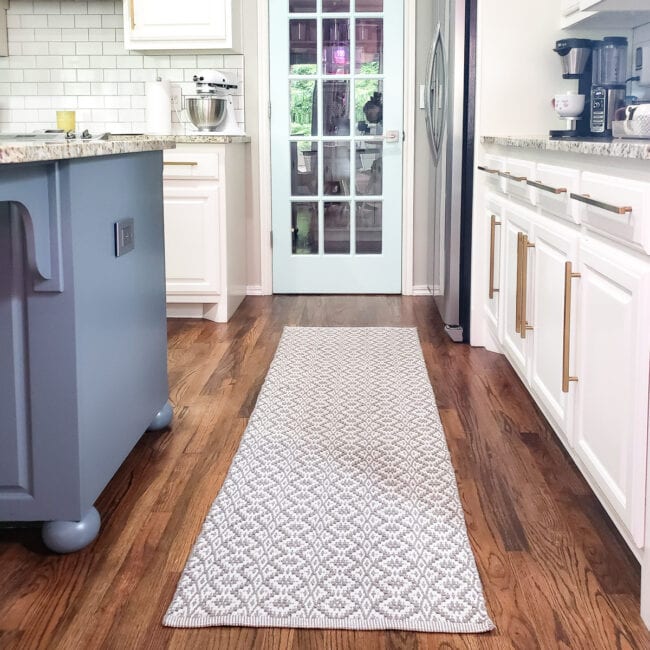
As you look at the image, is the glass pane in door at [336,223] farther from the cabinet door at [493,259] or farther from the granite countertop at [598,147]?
the granite countertop at [598,147]

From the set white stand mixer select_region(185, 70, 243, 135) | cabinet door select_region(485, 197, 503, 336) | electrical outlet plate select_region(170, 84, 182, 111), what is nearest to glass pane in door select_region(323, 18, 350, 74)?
white stand mixer select_region(185, 70, 243, 135)

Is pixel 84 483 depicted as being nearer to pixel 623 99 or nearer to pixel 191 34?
pixel 623 99

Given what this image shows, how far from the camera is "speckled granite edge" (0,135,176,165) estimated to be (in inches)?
55.7

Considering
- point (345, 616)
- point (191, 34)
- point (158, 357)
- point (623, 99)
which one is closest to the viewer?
point (345, 616)

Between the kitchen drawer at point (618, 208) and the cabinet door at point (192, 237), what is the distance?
8.54 ft

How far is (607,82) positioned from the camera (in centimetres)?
328

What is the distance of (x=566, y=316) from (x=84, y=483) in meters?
1.21

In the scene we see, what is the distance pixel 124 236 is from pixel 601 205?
1.12 m

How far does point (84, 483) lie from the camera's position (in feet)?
6.45

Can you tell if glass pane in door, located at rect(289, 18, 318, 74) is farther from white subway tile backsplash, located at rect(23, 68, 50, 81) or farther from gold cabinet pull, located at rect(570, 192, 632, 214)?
gold cabinet pull, located at rect(570, 192, 632, 214)

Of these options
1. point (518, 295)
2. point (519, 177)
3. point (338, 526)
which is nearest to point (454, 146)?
point (519, 177)

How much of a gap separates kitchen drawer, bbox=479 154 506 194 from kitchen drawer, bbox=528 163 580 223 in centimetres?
62

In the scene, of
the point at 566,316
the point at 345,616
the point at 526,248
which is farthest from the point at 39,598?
the point at 526,248

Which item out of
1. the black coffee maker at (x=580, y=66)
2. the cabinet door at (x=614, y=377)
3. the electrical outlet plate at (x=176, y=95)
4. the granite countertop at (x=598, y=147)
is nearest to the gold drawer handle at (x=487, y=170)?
the black coffee maker at (x=580, y=66)
